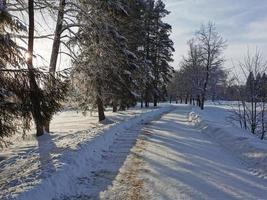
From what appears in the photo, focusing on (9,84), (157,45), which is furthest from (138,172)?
(157,45)

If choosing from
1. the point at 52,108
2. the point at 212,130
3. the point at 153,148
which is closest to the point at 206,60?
the point at 212,130

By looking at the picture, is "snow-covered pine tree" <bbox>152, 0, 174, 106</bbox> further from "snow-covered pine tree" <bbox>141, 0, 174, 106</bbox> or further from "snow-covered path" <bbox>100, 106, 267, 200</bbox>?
"snow-covered path" <bbox>100, 106, 267, 200</bbox>

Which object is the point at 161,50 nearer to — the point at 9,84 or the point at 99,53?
the point at 99,53

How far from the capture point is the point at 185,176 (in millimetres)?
9781

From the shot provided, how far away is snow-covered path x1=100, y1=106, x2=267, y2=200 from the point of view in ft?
26.7

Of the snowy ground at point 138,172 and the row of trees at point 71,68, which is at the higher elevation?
the row of trees at point 71,68

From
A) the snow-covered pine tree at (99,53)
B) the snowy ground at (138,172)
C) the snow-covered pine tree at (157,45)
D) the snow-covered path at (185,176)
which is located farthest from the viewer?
the snow-covered pine tree at (157,45)

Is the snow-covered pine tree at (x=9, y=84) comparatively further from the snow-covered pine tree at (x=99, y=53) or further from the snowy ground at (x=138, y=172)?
the snow-covered pine tree at (x=99, y=53)

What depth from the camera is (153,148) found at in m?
14.4

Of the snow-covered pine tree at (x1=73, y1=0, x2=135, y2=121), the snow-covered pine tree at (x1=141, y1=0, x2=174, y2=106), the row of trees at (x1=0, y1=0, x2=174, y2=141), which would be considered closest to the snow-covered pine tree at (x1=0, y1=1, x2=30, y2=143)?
the row of trees at (x1=0, y1=0, x2=174, y2=141)

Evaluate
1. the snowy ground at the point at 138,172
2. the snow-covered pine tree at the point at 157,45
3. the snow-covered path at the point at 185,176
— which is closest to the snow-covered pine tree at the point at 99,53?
the snowy ground at the point at 138,172

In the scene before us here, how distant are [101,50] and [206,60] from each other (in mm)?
40510

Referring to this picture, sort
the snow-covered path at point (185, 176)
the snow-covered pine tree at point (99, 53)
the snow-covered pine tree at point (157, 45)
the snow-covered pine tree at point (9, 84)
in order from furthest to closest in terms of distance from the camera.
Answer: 1. the snow-covered pine tree at point (157, 45)
2. the snow-covered pine tree at point (99, 53)
3. the snow-covered pine tree at point (9, 84)
4. the snow-covered path at point (185, 176)

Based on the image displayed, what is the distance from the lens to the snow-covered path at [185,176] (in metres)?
8.15
